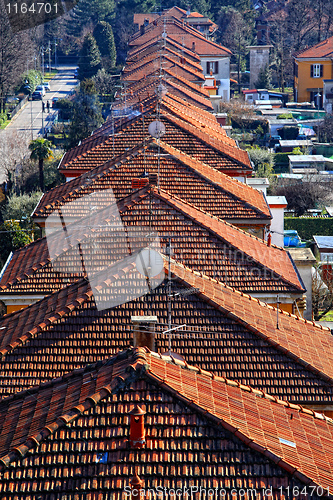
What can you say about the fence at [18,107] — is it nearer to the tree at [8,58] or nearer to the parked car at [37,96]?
the parked car at [37,96]

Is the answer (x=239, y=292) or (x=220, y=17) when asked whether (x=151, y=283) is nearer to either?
(x=239, y=292)

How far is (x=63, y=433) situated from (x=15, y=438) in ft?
2.50

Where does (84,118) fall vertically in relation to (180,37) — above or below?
below

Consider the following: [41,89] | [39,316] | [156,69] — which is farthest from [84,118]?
[39,316]

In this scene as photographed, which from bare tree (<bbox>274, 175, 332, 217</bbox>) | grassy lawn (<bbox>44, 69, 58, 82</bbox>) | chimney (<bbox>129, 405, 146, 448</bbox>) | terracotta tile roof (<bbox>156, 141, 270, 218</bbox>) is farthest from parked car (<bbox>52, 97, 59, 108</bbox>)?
chimney (<bbox>129, 405, 146, 448</bbox>)

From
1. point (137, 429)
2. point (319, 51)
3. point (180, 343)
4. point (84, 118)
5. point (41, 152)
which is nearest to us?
point (137, 429)

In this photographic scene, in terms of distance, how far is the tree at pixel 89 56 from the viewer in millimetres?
80812

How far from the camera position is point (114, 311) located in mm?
14602

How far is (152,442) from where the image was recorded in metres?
10.7

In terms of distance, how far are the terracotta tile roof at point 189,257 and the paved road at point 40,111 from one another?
4699 centimetres

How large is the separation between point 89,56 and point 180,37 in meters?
16.9

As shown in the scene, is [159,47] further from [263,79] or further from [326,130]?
[263,79]

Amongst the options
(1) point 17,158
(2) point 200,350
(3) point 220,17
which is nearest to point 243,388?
(2) point 200,350

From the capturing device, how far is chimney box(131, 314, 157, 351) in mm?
13395
